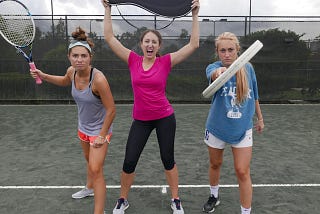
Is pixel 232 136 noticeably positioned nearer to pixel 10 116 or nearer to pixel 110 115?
pixel 110 115

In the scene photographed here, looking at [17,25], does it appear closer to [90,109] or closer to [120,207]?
[90,109]

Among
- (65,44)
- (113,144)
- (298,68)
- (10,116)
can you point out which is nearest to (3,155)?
(113,144)

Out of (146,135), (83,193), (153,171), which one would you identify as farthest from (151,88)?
(153,171)

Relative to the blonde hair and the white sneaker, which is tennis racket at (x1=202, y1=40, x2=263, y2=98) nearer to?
the blonde hair

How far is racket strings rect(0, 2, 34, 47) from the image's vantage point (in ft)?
13.2

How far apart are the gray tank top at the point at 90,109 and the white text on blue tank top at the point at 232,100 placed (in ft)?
3.88

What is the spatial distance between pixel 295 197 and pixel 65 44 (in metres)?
10.0


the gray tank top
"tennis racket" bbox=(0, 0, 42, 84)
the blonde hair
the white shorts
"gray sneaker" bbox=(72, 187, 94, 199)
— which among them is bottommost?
"gray sneaker" bbox=(72, 187, 94, 199)

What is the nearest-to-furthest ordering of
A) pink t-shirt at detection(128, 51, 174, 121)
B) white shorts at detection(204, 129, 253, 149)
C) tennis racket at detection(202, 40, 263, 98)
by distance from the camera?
tennis racket at detection(202, 40, 263, 98)
white shorts at detection(204, 129, 253, 149)
pink t-shirt at detection(128, 51, 174, 121)

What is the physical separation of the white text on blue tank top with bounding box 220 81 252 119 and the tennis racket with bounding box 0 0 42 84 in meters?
2.36

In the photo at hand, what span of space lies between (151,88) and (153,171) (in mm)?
1954

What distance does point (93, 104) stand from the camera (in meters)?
3.13

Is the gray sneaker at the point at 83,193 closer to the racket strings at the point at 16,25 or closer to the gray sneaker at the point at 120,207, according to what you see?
the gray sneaker at the point at 120,207

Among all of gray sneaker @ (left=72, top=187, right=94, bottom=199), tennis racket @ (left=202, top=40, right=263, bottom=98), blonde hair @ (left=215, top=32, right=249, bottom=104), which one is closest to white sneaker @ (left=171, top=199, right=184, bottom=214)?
gray sneaker @ (left=72, top=187, right=94, bottom=199)
